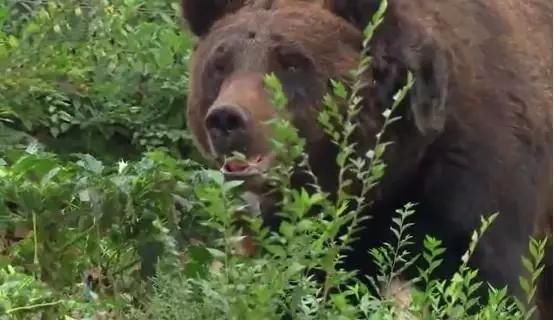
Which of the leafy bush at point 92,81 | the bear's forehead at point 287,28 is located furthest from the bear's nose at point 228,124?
the leafy bush at point 92,81

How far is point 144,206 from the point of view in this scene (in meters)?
5.02

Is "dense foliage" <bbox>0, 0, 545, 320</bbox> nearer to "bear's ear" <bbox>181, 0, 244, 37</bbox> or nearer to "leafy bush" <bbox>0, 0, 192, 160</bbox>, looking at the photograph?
"leafy bush" <bbox>0, 0, 192, 160</bbox>

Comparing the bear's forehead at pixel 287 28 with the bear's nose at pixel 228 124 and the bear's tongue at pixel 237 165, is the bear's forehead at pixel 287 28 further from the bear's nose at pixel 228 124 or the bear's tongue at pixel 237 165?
the bear's tongue at pixel 237 165

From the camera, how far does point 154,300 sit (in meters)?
4.19

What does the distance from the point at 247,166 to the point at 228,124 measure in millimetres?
141

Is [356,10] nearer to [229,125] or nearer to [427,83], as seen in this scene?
[427,83]

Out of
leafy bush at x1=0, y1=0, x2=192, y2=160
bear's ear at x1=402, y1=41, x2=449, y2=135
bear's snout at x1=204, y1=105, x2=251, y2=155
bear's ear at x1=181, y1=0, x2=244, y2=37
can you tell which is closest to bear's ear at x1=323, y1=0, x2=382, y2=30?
bear's ear at x1=402, y1=41, x2=449, y2=135

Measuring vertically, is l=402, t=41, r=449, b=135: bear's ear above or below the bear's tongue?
above

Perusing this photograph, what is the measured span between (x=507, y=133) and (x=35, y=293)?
166 centimetres

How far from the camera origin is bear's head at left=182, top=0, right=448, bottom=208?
195 inches

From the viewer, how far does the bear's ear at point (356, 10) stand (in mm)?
5203

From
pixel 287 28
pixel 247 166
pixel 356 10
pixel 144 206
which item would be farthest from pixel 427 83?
pixel 144 206

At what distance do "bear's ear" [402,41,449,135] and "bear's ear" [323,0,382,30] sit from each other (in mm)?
205

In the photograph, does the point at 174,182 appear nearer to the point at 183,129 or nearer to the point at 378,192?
the point at 378,192
